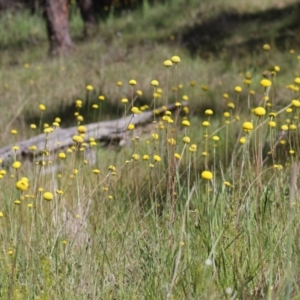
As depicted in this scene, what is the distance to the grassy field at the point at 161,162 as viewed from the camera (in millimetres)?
2469

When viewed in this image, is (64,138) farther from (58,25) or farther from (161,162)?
(58,25)

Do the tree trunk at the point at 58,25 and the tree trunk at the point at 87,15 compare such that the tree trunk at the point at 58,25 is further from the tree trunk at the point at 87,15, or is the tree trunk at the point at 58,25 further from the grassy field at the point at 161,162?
the tree trunk at the point at 87,15

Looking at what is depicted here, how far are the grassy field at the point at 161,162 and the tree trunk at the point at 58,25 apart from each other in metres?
0.26

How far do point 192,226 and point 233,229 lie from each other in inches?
7.9

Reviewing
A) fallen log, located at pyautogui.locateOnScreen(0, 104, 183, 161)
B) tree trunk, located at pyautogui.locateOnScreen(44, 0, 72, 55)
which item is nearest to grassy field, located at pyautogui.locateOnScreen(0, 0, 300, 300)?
fallen log, located at pyautogui.locateOnScreen(0, 104, 183, 161)

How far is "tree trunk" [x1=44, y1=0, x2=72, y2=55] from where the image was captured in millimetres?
9820

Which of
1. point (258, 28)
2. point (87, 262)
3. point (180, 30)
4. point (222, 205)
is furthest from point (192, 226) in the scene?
point (180, 30)

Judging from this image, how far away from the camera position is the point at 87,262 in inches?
108

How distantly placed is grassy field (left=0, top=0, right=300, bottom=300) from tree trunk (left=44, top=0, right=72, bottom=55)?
257 mm

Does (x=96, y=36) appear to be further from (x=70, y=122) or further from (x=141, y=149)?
(x=141, y=149)

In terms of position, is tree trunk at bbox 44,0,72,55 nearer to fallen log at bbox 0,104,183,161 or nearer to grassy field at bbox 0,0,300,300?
grassy field at bbox 0,0,300,300

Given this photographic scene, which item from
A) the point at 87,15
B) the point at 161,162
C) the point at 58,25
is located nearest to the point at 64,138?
the point at 161,162

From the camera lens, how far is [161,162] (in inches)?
175

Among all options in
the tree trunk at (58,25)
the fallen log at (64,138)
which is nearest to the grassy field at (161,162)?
the fallen log at (64,138)
